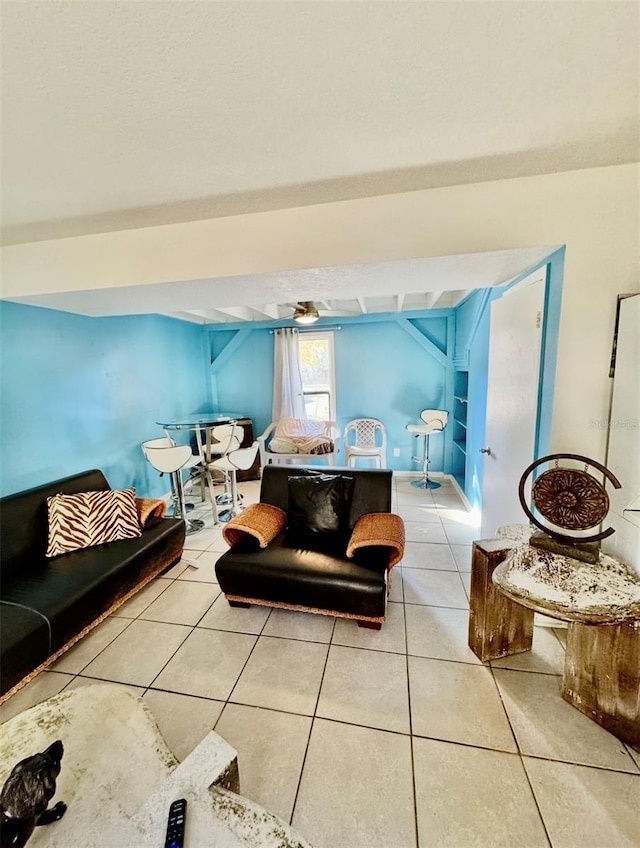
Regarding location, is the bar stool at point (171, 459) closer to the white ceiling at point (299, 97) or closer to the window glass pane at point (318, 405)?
the white ceiling at point (299, 97)

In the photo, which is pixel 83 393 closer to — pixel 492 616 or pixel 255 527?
pixel 255 527

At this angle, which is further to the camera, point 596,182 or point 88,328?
point 88,328

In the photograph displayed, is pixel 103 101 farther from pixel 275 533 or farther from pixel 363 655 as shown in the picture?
pixel 363 655

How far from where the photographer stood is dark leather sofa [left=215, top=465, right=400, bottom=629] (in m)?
1.84

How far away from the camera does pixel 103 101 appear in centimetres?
105

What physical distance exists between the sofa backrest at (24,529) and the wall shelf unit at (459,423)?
4.31m

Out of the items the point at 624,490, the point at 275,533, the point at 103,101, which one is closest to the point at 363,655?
the point at 275,533

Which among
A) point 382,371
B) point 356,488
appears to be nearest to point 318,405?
point 382,371

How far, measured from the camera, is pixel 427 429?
13.6ft

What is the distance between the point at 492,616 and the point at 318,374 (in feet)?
12.8

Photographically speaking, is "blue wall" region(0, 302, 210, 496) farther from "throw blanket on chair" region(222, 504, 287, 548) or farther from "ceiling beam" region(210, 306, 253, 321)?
"throw blanket on chair" region(222, 504, 287, 548)

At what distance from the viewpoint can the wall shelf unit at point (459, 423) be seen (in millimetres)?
4324

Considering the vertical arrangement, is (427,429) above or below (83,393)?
below

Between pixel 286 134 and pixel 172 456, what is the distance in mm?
2652
